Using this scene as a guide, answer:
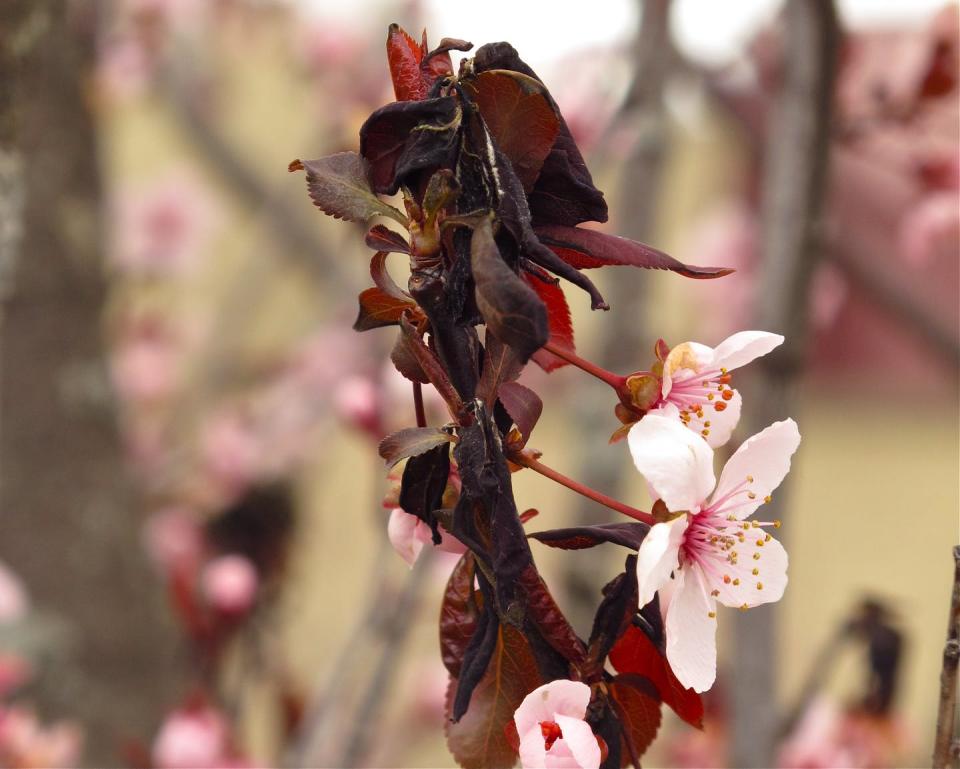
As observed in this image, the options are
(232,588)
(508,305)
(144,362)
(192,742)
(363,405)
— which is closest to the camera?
(508,305)

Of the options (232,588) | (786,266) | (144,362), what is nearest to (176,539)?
(144,362)

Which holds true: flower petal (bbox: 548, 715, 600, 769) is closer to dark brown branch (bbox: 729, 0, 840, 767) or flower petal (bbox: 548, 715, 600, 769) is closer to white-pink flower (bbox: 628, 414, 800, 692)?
white-pink flower (bbox: 628, 414, 800, 692)

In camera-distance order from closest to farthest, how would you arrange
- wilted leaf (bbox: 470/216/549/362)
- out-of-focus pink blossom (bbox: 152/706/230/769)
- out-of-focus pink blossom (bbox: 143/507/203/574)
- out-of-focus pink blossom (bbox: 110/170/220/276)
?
wilted leaf (bbox: 470/216/549/362)
out-of-focus pink blossom (bbox: 152/706/230/769)
out-of-focus pink blossom (bbox: 143/507/203/574)
out-of-focus pink blossom (bbox: 110/170/220/276)

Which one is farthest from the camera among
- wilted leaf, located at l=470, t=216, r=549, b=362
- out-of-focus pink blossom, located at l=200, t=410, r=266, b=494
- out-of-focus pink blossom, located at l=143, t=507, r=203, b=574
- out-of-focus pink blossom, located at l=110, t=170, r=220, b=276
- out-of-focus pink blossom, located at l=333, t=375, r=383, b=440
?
out-of-focus pink blossom, located at l=110, t=170, r=220, b=276

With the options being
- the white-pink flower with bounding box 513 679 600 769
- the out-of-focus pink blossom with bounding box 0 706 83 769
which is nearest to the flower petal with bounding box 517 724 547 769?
the white-pink flower with bounding box 513 679 600 769

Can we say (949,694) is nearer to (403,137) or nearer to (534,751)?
(534,751)

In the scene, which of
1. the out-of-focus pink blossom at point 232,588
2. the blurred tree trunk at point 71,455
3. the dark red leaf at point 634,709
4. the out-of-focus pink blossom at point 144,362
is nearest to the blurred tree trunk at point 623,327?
the out-of-focus pink blossom at point 232,588
